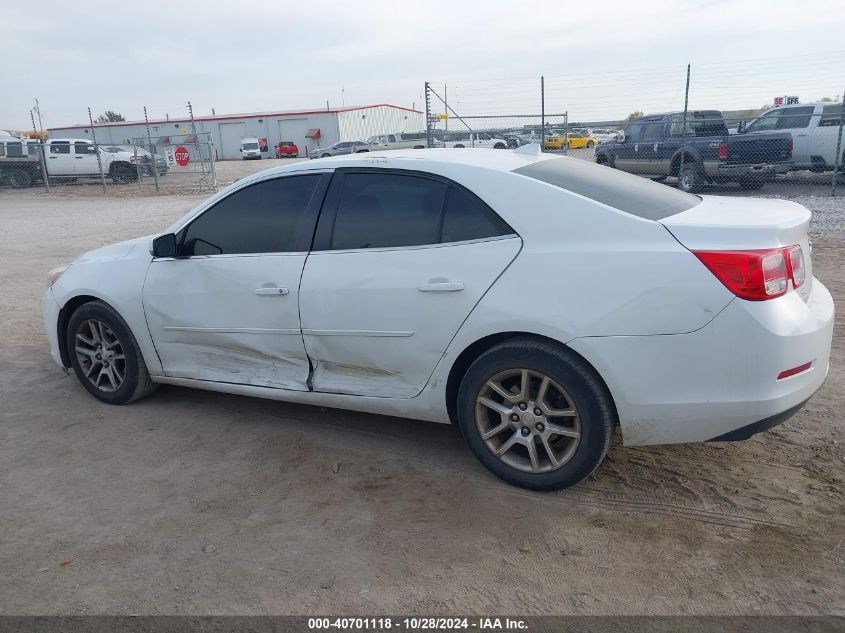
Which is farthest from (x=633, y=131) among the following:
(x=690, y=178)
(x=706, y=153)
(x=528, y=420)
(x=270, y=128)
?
(x=270, y=128)

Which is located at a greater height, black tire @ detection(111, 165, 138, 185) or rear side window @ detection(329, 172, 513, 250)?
rear side window @ detection(329, 172, 513, 250)

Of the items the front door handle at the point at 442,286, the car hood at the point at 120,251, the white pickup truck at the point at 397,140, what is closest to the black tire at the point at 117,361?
the car hood at the point at 120,251

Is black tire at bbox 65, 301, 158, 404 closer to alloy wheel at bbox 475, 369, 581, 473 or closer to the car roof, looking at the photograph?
the car roof

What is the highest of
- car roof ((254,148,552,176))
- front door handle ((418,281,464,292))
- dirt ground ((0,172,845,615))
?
car roof ((254,148,552,176))

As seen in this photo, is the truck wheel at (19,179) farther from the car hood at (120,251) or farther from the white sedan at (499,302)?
the white sedan at (499,302)

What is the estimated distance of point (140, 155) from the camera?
28.0 m

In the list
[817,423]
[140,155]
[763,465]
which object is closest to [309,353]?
[763,465]

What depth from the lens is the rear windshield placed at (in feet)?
11.3

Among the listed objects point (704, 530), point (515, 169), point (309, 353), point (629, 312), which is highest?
point (515, 169)

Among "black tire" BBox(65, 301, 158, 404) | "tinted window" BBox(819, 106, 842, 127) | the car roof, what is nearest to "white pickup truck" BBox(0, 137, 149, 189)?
"tinted window" BBox(819, 106, 842, 127)

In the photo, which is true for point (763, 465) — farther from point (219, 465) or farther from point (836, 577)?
point (219, 465)

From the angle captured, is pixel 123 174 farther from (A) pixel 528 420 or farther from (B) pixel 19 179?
(A) pixel 528 420

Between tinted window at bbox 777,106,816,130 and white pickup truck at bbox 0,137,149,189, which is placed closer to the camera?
tinted window at bbox 777,106,816,130

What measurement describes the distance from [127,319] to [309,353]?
4.64 ft
